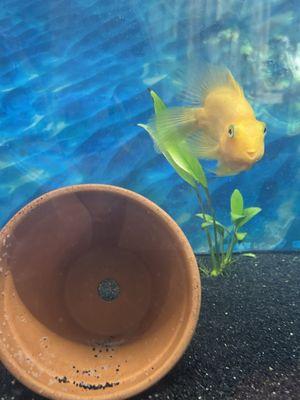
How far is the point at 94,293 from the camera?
6.34 ft

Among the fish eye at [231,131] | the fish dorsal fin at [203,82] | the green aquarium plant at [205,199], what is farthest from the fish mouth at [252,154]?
the green aquarium plant at [205,199]

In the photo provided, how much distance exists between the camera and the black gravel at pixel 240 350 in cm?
152

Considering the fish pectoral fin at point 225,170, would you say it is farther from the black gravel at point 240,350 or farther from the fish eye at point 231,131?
the black gravel at point 240,350

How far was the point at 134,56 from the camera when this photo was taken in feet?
8.91

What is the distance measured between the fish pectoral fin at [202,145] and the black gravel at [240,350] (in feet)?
2.63

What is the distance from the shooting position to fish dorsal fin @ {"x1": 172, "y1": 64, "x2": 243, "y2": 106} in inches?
83.8

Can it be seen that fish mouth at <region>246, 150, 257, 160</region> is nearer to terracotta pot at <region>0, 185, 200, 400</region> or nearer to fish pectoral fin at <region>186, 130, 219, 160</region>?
fish pectoral fin at <region>186, 130, 219, 160</region>

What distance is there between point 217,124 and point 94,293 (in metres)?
1.06

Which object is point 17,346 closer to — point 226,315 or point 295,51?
point 226,315

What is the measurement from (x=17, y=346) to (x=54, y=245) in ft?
1.51

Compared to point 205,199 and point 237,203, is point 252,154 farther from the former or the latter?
point 205,199

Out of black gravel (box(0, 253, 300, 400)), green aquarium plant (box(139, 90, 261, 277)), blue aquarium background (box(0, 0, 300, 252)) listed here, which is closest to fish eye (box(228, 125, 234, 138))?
green aquarium plant (box(139, 90, 261, 277))

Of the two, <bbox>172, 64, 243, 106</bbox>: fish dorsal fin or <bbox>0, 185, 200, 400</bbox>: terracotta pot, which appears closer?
<bbox>0, 185, 200, 400</bbox>: terracotta pot

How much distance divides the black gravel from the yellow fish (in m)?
0.74
